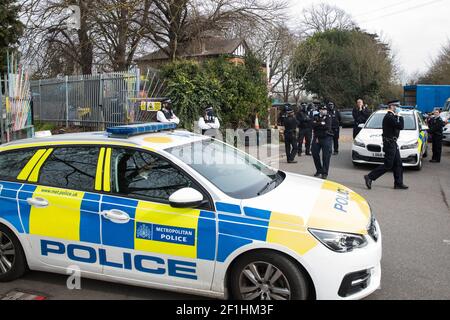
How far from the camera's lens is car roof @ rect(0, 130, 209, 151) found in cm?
396

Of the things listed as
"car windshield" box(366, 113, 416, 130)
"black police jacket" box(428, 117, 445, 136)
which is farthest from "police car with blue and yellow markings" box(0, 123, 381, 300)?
"black police jacket" box(428, 117, 445, 136)

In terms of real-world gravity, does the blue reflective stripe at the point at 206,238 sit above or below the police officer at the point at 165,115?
below

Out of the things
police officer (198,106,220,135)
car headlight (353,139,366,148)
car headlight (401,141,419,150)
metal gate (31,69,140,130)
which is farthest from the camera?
metal gate (31,69,140,130)

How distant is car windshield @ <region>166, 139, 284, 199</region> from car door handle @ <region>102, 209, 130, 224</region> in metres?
0.68

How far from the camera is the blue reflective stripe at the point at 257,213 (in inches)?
132

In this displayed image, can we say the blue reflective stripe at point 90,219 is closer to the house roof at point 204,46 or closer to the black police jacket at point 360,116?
the black police jacket at point 360,116

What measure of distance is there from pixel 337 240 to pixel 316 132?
6.71 metres

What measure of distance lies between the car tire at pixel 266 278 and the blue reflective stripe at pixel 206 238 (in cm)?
22

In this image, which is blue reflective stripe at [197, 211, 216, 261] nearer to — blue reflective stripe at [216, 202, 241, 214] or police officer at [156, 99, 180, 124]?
blue reflective stripe at [216, 202, 241, 214]

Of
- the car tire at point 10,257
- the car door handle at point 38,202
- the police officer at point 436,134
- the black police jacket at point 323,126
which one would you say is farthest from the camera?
the police officer at point 436,134

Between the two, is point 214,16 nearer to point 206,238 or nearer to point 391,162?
point 391,162

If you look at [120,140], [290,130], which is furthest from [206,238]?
[290,130]

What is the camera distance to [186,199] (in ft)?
11.1

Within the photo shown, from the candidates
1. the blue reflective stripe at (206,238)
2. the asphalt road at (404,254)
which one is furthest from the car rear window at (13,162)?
the blue reflective stripe at (206,238)
